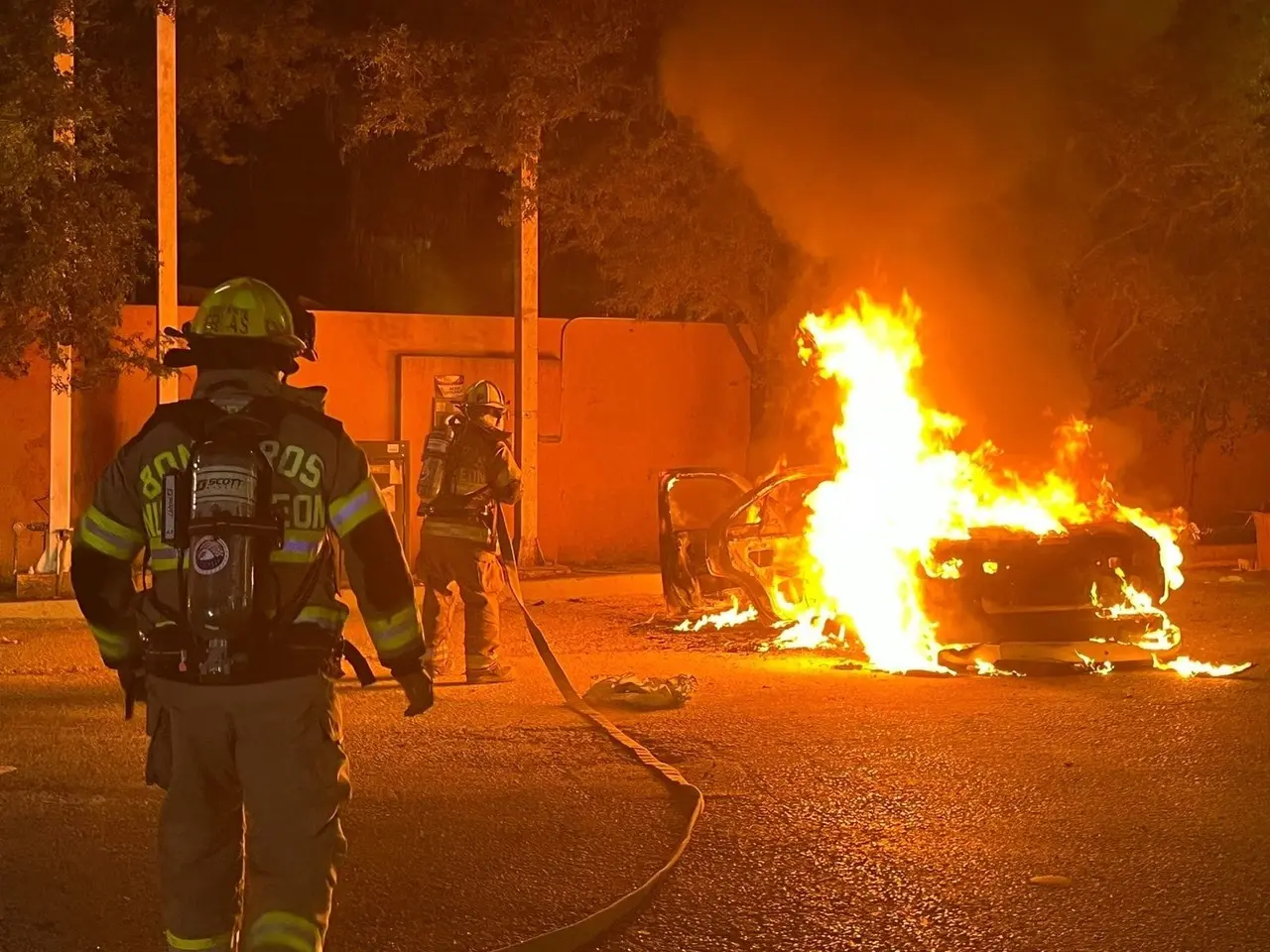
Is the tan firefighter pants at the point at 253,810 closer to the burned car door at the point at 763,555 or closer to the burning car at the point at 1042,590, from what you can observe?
the burning car at the point at 1042,590

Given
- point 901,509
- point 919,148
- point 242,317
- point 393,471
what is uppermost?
point 919,148

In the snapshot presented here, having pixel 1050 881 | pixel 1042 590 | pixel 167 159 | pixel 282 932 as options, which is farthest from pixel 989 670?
pixel 167 159

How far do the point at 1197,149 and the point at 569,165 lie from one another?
6116mm

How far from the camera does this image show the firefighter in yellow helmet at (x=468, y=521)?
28.2 ft

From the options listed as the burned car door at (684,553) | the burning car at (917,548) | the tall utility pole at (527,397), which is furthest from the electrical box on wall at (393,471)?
the burning car at (917,548)

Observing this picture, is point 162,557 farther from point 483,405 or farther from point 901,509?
point 901,509

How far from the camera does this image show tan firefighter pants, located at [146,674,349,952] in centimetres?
346

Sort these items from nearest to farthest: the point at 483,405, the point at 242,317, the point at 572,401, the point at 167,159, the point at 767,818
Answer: the point at 242,317
the point at 767,818
the point at 483,405
the point at 167,159
the point at 572,401

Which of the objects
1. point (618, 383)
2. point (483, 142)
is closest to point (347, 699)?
point (483, 142)

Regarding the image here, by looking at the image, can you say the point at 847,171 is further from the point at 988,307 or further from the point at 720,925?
the point at 720,925

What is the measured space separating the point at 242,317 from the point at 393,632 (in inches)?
34.8

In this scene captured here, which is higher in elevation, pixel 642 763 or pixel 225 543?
pixel 225 543

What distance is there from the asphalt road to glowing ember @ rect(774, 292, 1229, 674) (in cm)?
55

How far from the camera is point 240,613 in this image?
3.42 m
